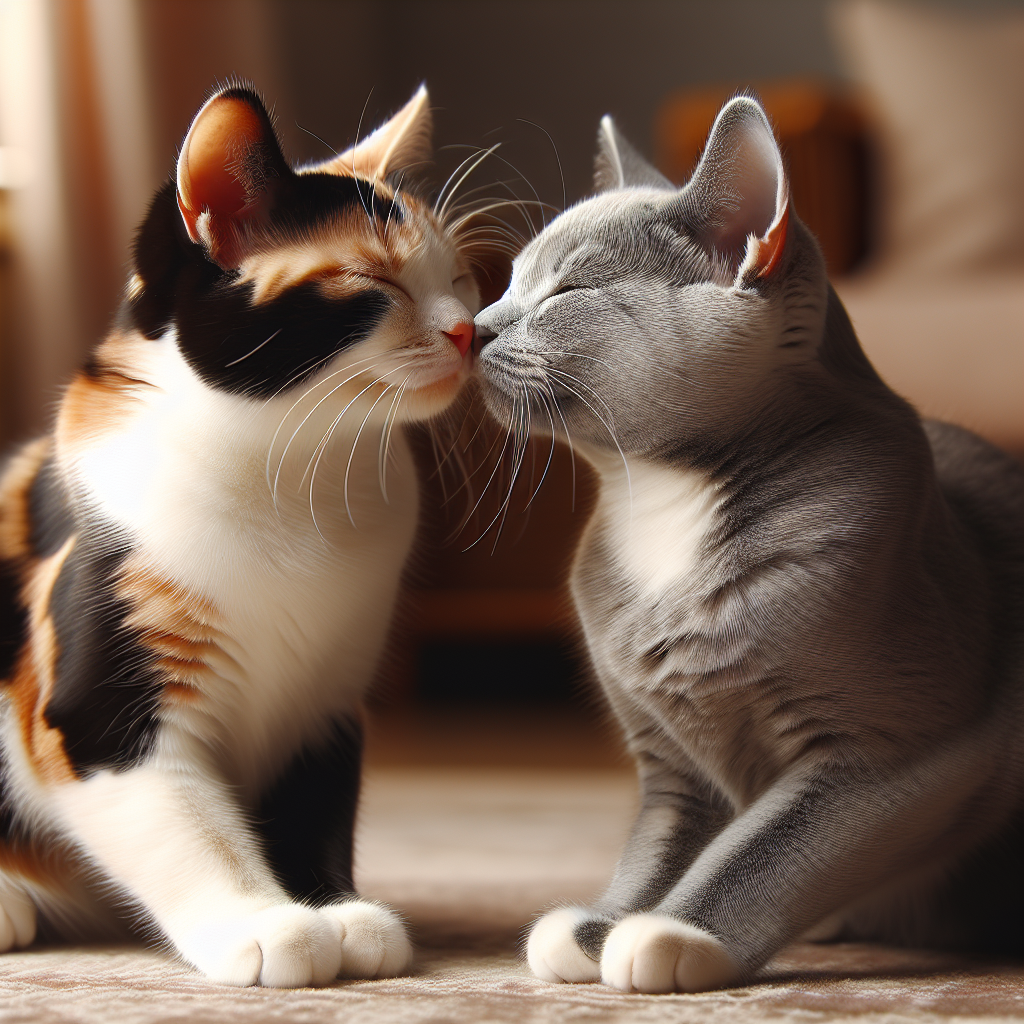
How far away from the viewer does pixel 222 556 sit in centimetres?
93

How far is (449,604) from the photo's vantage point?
263cm

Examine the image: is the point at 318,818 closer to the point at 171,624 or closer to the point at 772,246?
the point at 171,624

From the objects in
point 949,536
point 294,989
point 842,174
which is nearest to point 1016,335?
point 842,174

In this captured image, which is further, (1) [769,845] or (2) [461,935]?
(2) [461,935]

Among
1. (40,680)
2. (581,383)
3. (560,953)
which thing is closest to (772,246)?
(581,383)

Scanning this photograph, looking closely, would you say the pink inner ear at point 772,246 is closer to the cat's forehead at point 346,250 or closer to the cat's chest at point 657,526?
the cat's chest at point 657,526

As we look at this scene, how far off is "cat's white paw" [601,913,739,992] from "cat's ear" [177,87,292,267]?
579 millimetres

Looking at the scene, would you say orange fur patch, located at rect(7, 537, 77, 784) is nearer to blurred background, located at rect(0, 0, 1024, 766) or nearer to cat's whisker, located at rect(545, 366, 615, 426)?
cat's whisker, located at rect(545, 366, 615, 426)

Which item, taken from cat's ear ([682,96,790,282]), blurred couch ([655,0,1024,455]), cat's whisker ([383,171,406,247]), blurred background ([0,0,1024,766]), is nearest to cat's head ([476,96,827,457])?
cat's ear ([682,96,790,282])

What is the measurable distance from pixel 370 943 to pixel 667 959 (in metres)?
0.21

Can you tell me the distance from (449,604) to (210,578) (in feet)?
5.64

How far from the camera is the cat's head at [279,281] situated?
3.03 feet

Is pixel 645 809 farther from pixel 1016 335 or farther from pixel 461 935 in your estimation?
pixel 1016 335

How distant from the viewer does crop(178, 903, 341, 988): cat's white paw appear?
816mm
